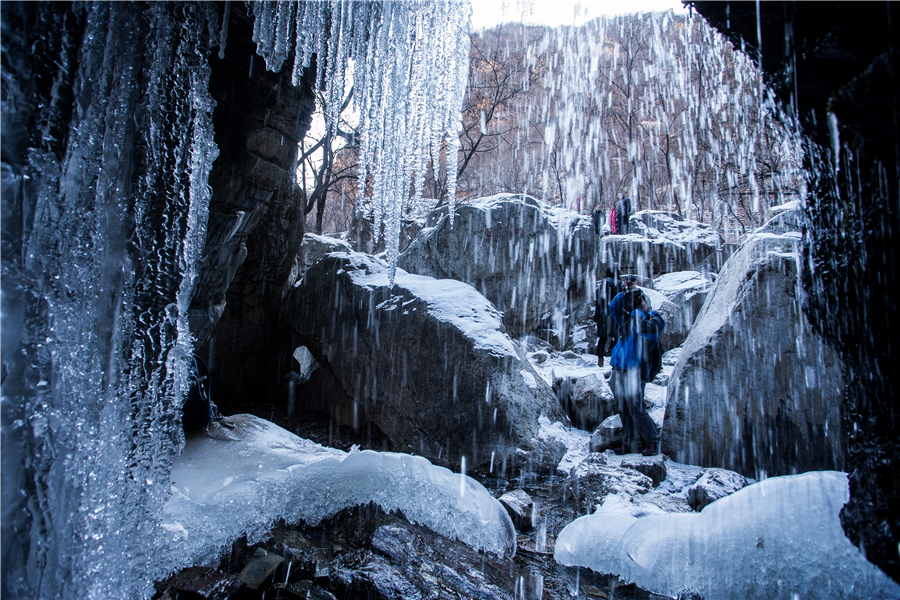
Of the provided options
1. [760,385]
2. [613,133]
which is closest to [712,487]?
[760,385]

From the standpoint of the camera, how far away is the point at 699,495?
3137 millimetres

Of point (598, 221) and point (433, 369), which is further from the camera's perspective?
point (598, 221)

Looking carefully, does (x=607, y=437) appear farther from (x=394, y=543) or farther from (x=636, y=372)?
(x=394, y=543)

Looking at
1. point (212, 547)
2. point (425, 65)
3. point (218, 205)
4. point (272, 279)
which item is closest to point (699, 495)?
point (212, 547)

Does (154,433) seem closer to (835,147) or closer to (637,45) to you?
(835,147)

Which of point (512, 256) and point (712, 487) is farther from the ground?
point (512, 256)

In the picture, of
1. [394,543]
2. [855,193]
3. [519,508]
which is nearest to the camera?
[855,193]

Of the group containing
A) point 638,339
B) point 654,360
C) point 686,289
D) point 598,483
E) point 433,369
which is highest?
point 686,289

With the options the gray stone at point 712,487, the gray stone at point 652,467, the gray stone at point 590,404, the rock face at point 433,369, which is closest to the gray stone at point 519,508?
the rock face at point 433,369

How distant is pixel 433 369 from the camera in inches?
178

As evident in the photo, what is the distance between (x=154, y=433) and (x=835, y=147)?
3.02 metres

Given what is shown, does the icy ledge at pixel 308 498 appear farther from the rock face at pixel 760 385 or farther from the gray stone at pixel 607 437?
the rock face at pixel 760 385

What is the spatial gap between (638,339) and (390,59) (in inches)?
133

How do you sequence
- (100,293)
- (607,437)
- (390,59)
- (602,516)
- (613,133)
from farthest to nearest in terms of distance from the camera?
(613,133)
(607,437)
(390,59)
(602,516)
(100,293)
